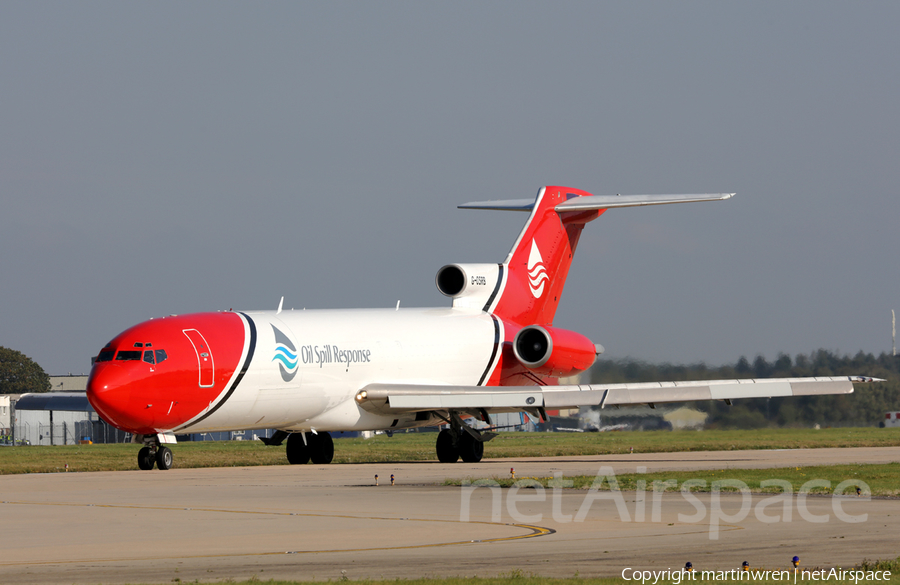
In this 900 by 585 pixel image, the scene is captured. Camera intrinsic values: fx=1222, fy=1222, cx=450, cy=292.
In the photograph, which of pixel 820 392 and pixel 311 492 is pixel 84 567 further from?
pixel 820 392

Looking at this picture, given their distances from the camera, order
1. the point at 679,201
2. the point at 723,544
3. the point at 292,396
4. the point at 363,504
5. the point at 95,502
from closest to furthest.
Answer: the point at 723,544 → the point at 363,504 → the point at 95,502 → the point at 292,396 → the point at 679,201

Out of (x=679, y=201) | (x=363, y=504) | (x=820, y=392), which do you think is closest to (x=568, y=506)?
(x=363, y=504)

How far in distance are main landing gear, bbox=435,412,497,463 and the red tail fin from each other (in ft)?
22.3

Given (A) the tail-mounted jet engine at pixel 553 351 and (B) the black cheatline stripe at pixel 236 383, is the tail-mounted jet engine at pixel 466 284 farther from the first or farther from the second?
(B) the black cheatline stripe at pixel 236 383

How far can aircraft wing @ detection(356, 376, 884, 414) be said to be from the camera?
33.5m

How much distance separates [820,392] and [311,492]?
17.6 meters

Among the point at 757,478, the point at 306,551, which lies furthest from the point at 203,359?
the point at 306,551

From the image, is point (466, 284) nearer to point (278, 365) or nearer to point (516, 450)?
point (516, 450)

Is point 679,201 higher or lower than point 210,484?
higher

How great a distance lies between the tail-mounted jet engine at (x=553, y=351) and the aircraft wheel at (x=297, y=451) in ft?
25.7

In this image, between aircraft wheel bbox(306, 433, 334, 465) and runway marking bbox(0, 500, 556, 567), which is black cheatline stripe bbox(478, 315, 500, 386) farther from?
runway marking bbox(0, 500, 556, 567)

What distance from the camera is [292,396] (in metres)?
32.2

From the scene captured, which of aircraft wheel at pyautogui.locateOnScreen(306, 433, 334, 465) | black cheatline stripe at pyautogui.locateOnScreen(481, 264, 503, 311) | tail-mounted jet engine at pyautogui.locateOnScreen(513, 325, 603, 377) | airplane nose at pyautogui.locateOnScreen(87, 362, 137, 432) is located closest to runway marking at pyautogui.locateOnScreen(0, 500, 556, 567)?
airplane nose at pyautogui.locateOnScreen(87, 362, 137, 432)

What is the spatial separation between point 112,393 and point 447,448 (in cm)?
1060
